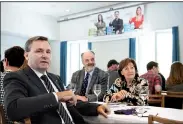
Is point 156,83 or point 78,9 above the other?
point 78,9

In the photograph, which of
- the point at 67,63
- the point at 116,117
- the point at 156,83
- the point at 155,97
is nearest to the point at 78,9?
the point at 67,63

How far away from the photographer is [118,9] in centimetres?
853

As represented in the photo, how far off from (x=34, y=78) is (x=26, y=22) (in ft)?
25.9

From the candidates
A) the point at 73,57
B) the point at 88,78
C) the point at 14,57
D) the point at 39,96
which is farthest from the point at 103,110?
the point at 73,57

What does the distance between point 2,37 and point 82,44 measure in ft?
10.1

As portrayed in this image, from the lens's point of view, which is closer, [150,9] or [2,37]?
[150,9]

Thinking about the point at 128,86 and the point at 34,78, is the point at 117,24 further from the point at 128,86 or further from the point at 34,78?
the point at 34,78

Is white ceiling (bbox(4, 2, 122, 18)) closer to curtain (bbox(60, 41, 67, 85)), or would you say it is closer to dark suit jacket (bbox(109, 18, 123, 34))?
dark suit jacket (bbox(109, 18, 123, 34))

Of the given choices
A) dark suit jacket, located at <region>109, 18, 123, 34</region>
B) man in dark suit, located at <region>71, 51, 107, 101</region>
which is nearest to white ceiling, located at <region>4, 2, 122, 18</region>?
dark suit jacket, located at <region>109, 18, 123, 34</region>

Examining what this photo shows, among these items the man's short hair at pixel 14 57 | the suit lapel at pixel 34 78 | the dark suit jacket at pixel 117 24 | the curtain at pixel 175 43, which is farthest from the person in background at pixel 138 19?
the suit lapel at pixel 34 78

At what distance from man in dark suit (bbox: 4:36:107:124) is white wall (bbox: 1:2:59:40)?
282 inches

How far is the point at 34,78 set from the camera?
176cm

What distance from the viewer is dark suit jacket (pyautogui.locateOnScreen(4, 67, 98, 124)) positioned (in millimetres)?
1481

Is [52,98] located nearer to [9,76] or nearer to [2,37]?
[9,76]
